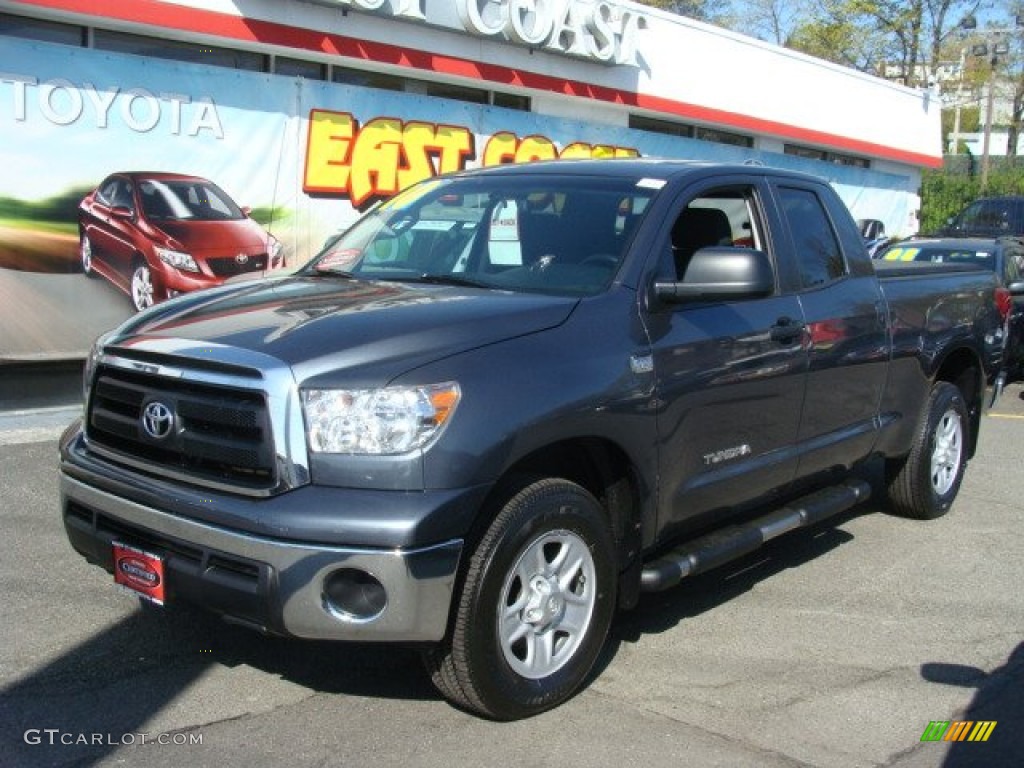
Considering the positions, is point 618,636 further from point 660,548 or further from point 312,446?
point 312,446

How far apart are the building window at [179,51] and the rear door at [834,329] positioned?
24.4 ft

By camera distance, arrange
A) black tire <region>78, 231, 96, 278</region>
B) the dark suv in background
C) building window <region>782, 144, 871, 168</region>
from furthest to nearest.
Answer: building window <region>782, 144, 871, 168</region>, the dark suv in background, black tire <region>78, 231, 96, 278</region>

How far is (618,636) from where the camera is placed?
486 cm

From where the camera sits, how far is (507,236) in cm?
480

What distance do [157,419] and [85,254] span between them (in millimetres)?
6985

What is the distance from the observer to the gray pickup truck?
3.50 m

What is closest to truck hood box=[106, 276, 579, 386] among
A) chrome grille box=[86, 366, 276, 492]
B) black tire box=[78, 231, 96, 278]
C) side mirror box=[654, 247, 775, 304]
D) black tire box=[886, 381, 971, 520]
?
chrome grille box=[86, 366, 276, 492]

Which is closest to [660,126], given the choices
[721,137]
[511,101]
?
[721,137]

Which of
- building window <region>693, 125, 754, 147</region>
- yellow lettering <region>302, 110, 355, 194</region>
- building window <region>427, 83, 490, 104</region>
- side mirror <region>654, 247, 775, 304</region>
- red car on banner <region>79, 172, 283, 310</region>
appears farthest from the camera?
building window <region>693, 125, 754, 147</region>

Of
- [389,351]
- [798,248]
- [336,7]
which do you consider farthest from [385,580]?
[336,7]

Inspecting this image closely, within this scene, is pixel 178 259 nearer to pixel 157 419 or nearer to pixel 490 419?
pixel 157 419

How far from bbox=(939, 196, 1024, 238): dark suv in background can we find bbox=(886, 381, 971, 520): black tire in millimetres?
14568

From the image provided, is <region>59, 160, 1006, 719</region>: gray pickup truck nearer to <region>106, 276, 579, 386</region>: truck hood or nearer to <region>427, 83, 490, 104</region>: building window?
<region>106, 276, 579, 386</region>: truck hood

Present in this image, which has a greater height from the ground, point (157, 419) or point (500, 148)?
point (500, 148)
